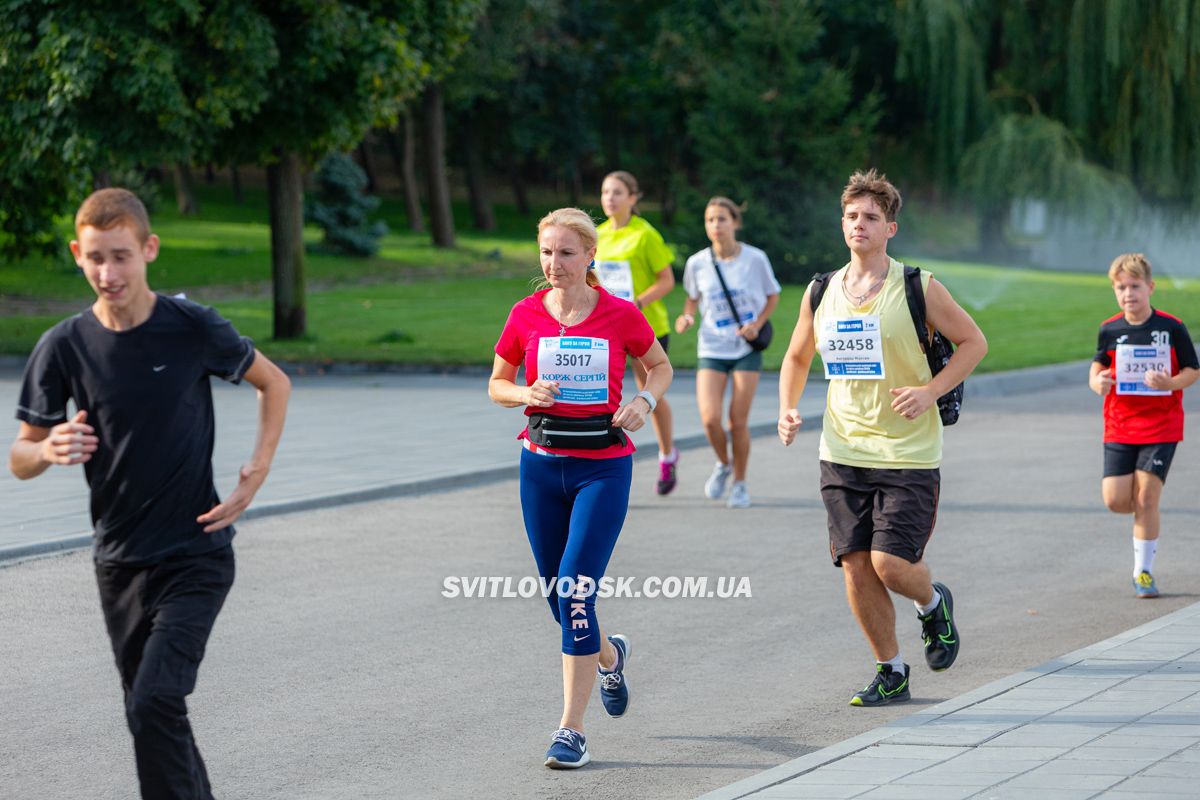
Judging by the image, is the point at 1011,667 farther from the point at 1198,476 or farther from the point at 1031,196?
the point at 1031,196

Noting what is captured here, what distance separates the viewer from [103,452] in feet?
13.8

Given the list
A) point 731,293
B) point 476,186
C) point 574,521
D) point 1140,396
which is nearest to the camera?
point 574,521

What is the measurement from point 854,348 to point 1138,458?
280 centimetres

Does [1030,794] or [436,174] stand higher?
[436,174]

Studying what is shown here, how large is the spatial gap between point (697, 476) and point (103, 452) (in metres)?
8.52

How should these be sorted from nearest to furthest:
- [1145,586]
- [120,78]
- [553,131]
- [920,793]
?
1. [920,793]
2. [1145,586]
3. [120,78]
4. [553,131]

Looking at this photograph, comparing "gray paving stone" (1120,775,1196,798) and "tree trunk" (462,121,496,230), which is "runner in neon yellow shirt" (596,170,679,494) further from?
"tree trunk" (462,121,496,230)

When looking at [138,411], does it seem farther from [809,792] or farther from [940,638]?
[940,638]

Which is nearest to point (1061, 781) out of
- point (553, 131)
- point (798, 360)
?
point (798, 360)

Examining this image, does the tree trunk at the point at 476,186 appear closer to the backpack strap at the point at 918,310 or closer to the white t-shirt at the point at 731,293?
the white t-shirt at the point at 731,293

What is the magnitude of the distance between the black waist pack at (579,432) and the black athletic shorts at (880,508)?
3.04 feet

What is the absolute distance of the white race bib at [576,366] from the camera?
569 centimetres

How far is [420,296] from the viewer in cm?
3388

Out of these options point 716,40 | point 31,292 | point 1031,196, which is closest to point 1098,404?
point 1031,196
